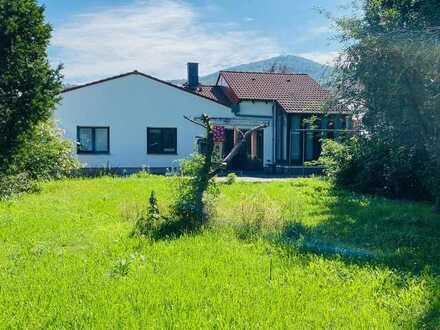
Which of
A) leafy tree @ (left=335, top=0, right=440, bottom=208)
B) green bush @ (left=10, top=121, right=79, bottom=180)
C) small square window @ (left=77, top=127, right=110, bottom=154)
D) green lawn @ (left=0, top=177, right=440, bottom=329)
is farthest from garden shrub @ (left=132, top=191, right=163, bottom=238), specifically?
small square window @ (left=77, top=127, right=110, bottom=154)

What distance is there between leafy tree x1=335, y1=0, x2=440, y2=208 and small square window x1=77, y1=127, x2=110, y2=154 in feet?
56.9

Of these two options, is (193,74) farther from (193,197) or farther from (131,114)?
(193,197)

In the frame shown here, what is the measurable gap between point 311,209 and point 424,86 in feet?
12.0

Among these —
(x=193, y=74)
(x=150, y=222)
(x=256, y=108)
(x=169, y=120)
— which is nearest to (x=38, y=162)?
(x=150, y=222)

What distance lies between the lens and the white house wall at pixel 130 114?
26111 millimetres

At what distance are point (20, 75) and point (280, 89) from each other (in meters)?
20.0

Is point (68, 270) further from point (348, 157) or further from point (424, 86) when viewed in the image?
point (348, 157)

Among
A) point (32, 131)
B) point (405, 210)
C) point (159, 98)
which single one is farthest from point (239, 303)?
point (159, 98)

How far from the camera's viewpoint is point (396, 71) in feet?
33.4

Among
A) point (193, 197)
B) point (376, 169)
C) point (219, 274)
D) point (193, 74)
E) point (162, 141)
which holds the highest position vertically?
point (193, 74)

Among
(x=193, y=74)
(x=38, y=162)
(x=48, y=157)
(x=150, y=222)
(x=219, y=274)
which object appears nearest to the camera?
(x=219, y=274)

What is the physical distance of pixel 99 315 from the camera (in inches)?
185

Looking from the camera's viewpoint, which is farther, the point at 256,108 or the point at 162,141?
the point at 256,108

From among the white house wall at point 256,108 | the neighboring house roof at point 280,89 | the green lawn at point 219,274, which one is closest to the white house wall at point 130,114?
the white house wall at point 256,108
